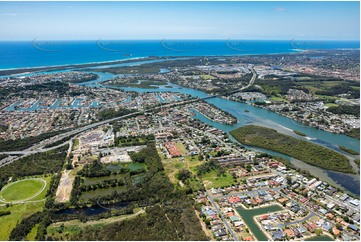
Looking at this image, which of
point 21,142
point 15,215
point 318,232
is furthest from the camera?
point 21,142

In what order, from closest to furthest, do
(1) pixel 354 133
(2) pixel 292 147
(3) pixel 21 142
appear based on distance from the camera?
(2) pixel 292 147
(3) pixel 21 142
(1) pixel 354 133

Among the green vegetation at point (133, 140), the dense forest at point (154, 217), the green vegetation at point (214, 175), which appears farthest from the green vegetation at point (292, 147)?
the dense forest at point (154, 217)

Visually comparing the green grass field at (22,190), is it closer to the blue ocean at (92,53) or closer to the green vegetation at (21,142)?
the green vegetation at (21,142)

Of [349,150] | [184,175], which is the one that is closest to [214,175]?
[184,175]

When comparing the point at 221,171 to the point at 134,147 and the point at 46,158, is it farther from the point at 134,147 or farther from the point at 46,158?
the point at 46,158

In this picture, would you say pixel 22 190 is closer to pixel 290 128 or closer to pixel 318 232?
pixel 318 232

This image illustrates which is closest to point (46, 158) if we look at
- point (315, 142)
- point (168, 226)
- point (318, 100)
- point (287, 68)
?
point (168, 226)

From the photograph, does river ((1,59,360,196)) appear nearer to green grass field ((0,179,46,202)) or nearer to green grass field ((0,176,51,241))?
green grass field ((0,179,46,202))

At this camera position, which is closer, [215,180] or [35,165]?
[215,180]
